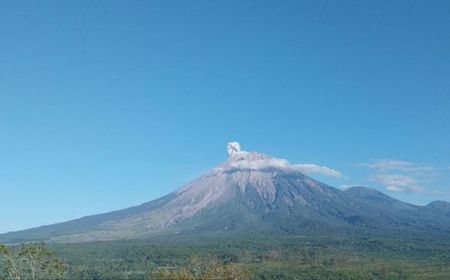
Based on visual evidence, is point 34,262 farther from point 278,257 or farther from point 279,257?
point 279,257

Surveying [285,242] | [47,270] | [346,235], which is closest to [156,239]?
[285,242]

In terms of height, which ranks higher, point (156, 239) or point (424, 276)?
point (156, 239)

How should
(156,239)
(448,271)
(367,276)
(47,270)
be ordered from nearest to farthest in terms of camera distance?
(47,270) → (367,276) → (448,271) → (156,239)

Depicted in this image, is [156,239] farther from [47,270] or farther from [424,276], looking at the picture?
[47,270]

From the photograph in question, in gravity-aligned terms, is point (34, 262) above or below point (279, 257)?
above

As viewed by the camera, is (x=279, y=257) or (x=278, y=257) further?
(x=279, y=257)

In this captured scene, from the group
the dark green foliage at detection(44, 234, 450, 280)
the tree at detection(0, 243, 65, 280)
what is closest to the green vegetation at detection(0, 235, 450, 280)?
the dark green foliage at detection(44, 234, 450, 280)

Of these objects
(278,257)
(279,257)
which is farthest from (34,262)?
(279,257)

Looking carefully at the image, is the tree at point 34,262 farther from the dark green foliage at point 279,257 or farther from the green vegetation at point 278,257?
the dark green foliage at point 279,257

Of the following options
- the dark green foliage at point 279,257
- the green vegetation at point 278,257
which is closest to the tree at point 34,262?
the green vegetation at point 278,257
